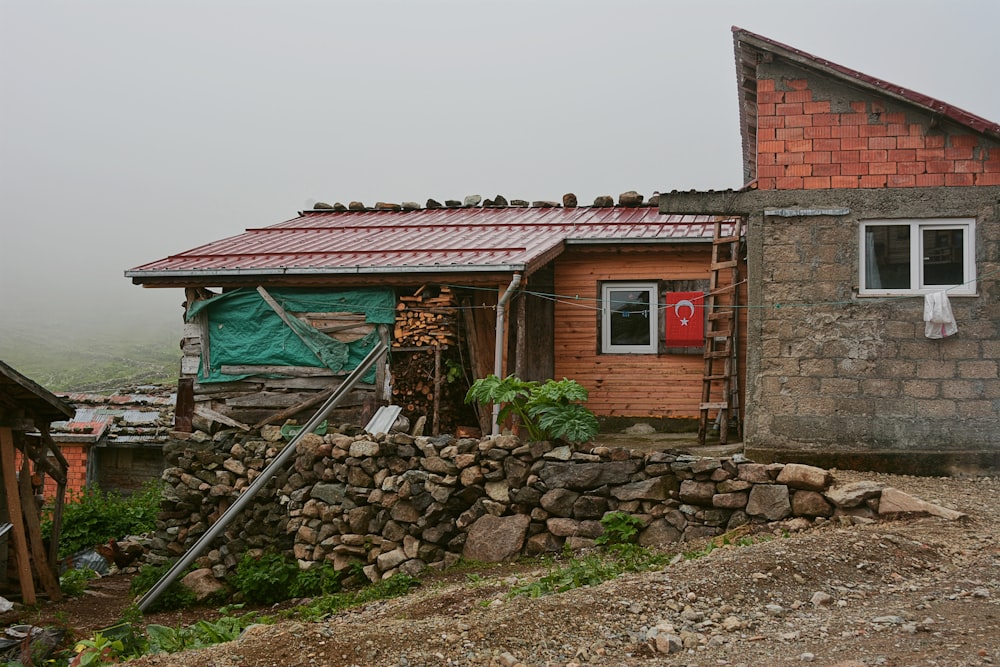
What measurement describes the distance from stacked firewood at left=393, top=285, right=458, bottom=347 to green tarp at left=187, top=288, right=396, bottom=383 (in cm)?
20

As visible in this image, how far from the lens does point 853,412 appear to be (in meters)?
9.80

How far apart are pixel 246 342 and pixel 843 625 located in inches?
365

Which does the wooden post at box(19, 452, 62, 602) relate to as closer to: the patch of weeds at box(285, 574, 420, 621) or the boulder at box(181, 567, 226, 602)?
the boulder at box(181, 567, 226, 602)

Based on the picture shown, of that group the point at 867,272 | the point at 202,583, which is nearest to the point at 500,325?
the point at 867,272

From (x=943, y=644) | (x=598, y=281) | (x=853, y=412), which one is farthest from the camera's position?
(x=598, y=281)

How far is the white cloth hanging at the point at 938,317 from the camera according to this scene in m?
9.52

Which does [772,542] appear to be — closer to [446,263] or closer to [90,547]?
[446,263]

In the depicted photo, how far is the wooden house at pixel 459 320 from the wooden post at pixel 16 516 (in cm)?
228

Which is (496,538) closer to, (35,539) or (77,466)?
(35,539)

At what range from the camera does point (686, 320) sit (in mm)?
12922

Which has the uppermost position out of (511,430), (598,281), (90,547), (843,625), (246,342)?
(598,281)

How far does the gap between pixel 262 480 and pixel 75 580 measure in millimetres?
4067

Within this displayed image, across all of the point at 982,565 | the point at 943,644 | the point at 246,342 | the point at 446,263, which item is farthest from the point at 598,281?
the point at 943,644

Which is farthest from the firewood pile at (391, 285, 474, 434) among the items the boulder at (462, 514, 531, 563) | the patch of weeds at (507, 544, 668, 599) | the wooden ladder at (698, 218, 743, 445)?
the patch of weeds at (507, 544, 668, 599)
